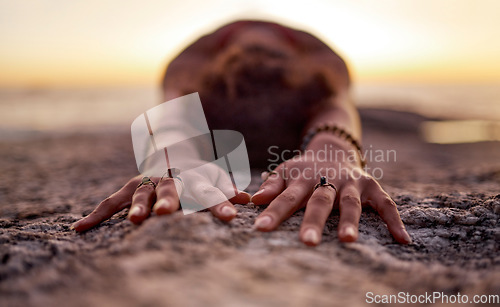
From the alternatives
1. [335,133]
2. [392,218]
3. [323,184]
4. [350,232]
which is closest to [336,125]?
[335,133]

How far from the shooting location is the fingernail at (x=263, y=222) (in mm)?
892

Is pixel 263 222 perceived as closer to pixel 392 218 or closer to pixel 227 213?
pixel 227 213

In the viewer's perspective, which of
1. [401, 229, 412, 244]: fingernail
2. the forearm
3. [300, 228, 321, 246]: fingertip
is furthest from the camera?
the forearm

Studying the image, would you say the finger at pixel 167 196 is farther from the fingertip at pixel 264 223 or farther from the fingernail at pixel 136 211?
the fingertip at pixel 264 223

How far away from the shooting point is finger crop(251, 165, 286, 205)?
1096 mm

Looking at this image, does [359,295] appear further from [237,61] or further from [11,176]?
[11,176]

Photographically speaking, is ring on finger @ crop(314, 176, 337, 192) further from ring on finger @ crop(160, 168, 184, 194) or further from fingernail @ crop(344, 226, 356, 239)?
ring on finger @ crop(160, 168, 184, 194)

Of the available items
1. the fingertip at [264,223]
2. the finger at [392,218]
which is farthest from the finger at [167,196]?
the finger at [392,218]

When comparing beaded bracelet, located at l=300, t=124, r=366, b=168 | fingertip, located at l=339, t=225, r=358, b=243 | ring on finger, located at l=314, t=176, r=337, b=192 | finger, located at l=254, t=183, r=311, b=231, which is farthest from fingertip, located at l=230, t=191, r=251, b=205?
beaded bracelet, located at l=300, t=124, r=366, b=168

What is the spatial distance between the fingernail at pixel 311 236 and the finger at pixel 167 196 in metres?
0.38

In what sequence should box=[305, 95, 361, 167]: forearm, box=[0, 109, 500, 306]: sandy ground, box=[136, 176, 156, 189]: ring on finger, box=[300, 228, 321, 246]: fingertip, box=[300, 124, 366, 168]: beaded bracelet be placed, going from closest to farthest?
1. box=[0, 109, 500, 306]: sandy ground
2. box=[300, 228, 321, 246]: fingertip
3. box=[136, 176, 156, 189]: ring on finger
4. box=[305, 95, 361, 167]: forearm
5. box=[300, 124, 366, 168]: beaded bracelet

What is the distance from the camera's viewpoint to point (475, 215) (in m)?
1.08

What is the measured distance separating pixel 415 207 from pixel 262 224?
636mm

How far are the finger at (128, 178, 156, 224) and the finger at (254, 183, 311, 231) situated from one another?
33cm
